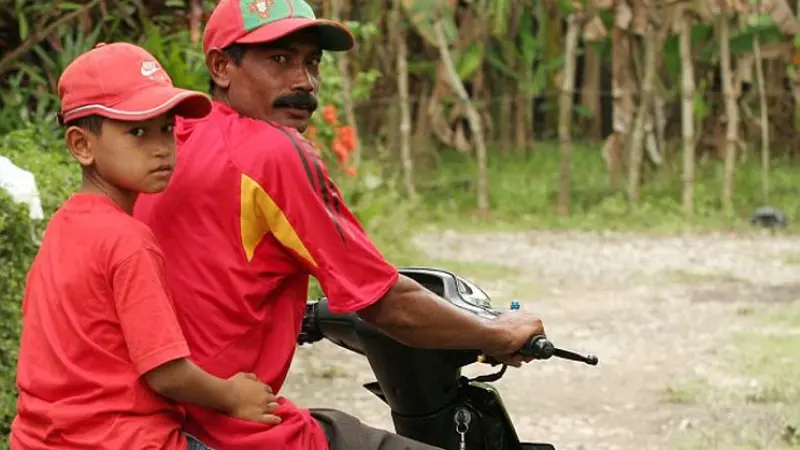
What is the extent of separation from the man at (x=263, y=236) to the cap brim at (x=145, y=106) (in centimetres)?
18

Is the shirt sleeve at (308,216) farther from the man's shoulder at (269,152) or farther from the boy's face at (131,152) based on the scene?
the boy's face at (131,152)

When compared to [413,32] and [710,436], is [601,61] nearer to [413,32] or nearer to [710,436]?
[413,32]

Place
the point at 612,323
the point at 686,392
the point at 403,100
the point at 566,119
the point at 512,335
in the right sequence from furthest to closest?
the point at 566,119, the point at 403,100, the point at 612,323, the point at 686,392, the point at 512,335

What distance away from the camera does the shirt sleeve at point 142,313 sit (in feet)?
8.74

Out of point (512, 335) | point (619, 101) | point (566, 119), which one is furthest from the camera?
point (619, 101)

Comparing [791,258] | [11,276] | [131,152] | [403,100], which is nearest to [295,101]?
[131,152]

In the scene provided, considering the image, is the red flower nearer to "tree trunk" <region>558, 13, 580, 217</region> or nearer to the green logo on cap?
"tree trunk" <region>558, 13, 580, 217</region>

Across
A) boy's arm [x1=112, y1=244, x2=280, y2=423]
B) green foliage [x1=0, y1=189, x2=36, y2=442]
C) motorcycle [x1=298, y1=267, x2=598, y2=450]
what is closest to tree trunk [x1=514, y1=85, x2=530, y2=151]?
green foliage [x1=0, y1=189, x2=36, y2=442]

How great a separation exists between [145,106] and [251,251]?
1.12 feet

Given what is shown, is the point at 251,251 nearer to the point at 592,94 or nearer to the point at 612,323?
the point at 612,323

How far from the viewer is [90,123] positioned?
9.11 ft

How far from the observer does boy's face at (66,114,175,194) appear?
2.76 m

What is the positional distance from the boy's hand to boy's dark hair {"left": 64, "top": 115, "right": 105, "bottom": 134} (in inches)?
19.9

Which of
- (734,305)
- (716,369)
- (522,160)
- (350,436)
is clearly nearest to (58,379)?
(350,436)
